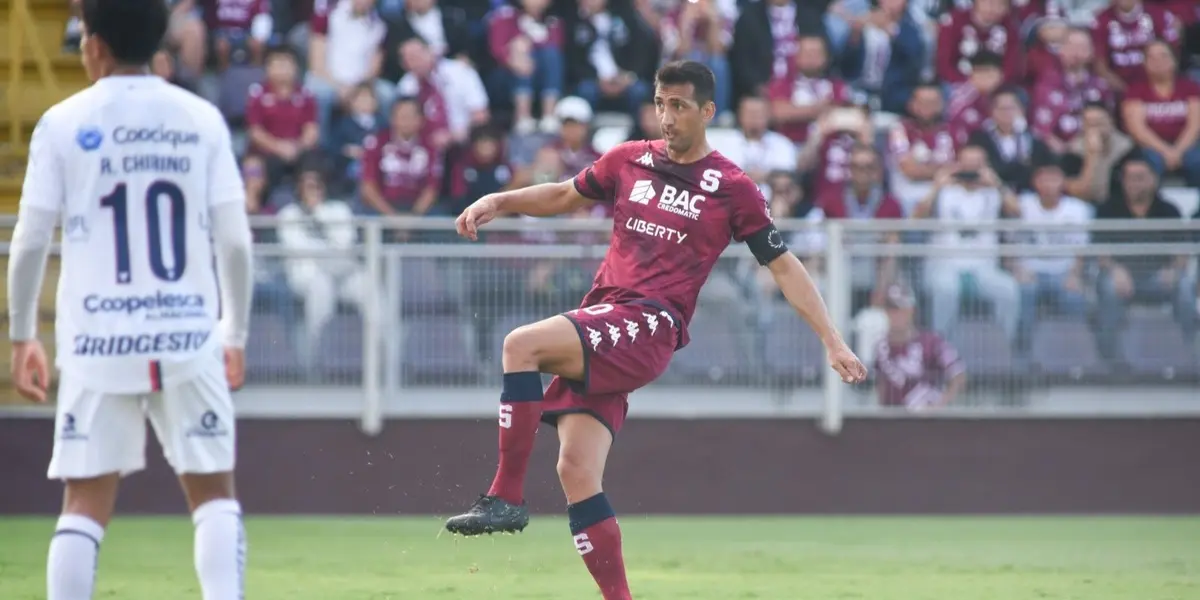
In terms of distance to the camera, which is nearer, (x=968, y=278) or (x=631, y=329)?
(x=631, y=329)

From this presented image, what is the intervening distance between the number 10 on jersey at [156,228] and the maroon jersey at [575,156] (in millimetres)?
9306

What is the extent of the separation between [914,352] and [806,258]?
3.41 feet

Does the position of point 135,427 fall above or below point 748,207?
below

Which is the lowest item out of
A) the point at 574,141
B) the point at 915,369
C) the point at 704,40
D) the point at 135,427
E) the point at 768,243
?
the point at 915,369

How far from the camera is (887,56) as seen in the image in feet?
53.4

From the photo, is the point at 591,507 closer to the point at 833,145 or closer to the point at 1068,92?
the point at 833,145

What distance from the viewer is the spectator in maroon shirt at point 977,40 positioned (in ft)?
53.3

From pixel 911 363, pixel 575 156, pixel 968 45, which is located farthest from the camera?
pixel 968 45

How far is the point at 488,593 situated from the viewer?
850 centimetres

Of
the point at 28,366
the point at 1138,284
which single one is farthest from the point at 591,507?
the point at 1138,284

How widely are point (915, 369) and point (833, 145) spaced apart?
2513mm

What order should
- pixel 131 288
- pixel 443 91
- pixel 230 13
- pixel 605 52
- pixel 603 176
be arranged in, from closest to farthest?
pixel 131 288, pixel 603 176, pixel 443 91, pixel 230 13, pixel 605 52

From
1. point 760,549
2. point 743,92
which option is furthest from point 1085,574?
point 743,92

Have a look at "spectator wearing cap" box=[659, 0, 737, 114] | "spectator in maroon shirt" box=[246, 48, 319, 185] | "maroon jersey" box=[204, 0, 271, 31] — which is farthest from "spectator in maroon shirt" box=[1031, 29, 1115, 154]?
"maroon jersey" box=[204, 0, 271, 31]
